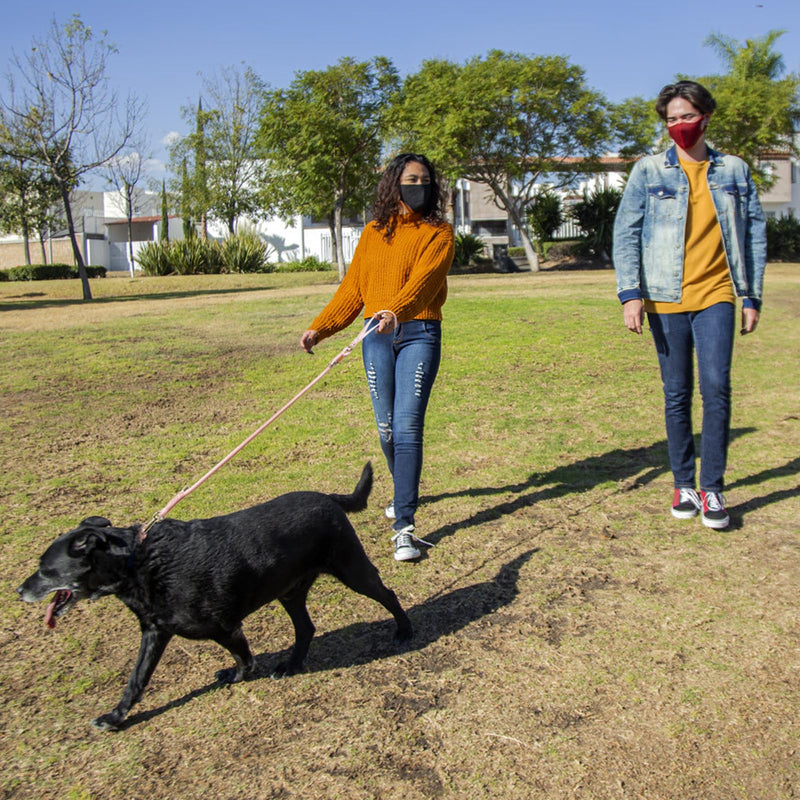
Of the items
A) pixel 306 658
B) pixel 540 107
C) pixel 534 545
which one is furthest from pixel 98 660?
pixel 540 107

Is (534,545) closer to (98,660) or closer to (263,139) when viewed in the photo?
(98,660)

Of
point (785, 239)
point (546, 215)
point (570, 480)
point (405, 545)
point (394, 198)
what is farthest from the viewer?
point (546, 215)

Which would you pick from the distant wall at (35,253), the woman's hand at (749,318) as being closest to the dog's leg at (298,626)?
the woman's hand at (749,318)

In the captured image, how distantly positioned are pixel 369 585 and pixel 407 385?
131cm

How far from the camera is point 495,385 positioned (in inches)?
335

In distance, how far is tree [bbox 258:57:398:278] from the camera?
26.3 m

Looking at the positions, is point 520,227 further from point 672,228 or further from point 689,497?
point 689,497

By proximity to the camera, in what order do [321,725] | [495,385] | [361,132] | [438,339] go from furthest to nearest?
[361,132]
[495,385]
[438,339]
[321,725]

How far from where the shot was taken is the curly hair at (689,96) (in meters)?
4.30

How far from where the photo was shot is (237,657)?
300 cm

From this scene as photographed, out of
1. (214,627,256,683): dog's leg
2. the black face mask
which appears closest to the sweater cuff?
the black face mask

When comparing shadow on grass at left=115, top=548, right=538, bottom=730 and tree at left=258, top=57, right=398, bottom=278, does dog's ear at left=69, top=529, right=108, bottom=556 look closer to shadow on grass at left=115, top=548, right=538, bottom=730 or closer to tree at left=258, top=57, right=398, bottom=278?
shadow on grass at left=115, top=548, right=538, bottom=730

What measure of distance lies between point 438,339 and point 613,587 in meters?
1.58

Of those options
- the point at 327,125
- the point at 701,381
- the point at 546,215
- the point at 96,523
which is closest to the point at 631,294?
the point at 701,381
